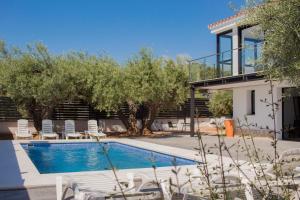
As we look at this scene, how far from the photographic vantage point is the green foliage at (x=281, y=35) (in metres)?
6.29

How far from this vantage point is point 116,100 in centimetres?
1953

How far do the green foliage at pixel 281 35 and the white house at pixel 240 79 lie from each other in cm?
953

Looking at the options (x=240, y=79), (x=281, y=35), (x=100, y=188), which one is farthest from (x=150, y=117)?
(x=100, y=188)

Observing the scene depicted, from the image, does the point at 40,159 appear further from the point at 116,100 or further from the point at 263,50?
the point at 263,50

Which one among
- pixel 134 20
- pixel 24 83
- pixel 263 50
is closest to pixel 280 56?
pixel 263 50

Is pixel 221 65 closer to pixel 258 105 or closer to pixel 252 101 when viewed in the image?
pixel 258 105

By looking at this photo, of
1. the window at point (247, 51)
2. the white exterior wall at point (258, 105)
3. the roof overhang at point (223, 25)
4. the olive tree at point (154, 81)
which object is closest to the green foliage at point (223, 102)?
the white exterior wall at point (258, 105)

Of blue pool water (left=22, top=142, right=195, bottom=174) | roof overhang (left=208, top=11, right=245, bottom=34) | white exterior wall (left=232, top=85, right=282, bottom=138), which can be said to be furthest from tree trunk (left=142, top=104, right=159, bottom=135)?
roof overhang (left=208, top=11, right=245, bottom=34)

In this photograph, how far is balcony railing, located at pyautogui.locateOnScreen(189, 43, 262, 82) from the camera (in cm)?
1752

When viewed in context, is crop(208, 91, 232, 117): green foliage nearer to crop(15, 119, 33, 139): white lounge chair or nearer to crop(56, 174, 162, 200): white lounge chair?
crop(15, 119, 33, 139): white lounge chair

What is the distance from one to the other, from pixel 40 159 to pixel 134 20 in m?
26.3

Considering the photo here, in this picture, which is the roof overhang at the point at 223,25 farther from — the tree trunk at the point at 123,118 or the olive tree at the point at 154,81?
the tree trunk at the point at 123,118

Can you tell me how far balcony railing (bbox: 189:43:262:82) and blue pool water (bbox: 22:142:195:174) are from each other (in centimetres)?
553

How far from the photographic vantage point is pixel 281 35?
662 centimetres
